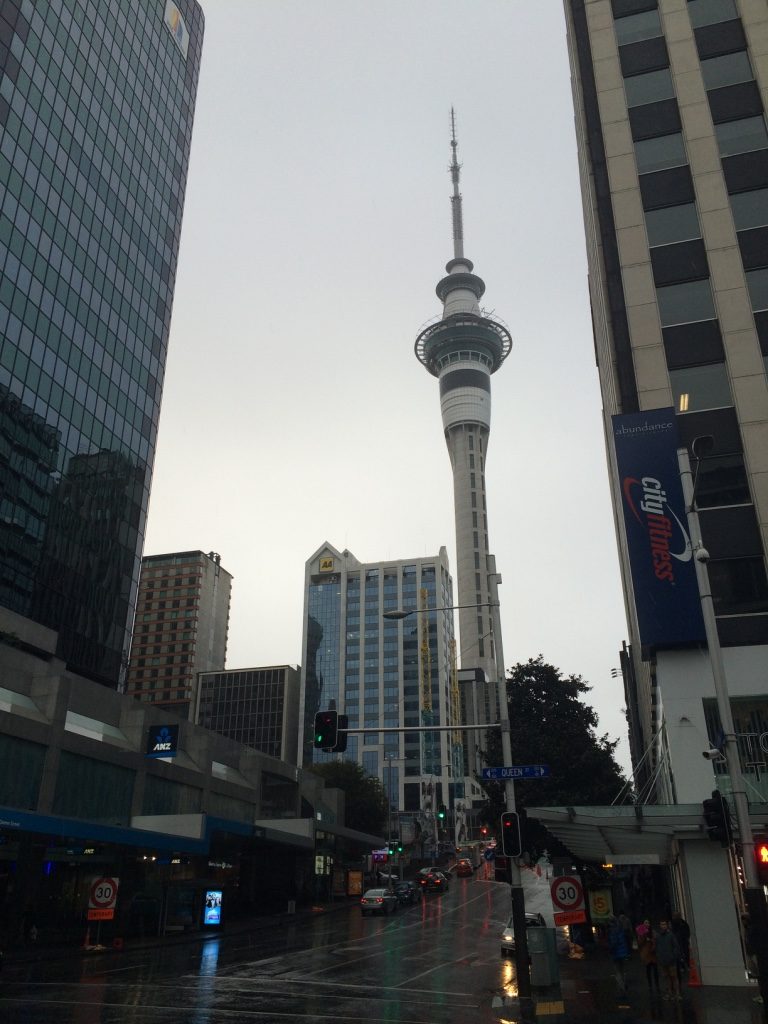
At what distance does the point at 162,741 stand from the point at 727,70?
1893 inches

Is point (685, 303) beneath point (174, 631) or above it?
beneath

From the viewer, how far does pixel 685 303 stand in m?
33.3

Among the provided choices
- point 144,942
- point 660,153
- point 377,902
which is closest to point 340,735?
point 144,942

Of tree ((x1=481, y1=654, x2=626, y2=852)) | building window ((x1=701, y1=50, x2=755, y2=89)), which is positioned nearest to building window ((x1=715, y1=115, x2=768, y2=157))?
building window ((x1=701, y1=50, x2=755, y2=89))

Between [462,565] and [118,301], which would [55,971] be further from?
[462,565]

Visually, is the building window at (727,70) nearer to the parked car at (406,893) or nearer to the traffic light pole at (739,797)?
the traffic light pole at (739,797)

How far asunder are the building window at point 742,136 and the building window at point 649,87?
3603 millimetres

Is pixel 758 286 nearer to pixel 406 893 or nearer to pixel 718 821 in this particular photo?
pixel 718 821

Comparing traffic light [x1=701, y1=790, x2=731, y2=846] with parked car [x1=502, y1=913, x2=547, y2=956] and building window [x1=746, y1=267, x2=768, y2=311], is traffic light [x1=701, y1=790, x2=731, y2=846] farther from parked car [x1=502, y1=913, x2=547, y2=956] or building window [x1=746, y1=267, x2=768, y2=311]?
building window [x1=746, y1=267, x2=768, y2=311]

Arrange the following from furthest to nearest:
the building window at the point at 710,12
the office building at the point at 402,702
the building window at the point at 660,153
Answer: the office building at the point at 402,702 < the building window at the point at 710,12 < the building window at the point at 660,153

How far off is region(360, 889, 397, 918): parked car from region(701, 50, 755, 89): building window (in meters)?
52.0

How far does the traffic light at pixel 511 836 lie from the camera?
19641mm

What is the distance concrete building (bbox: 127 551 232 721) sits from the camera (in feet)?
570

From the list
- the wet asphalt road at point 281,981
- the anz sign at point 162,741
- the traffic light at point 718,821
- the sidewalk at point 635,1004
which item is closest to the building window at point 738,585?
the sidewalk at point 635,1004
